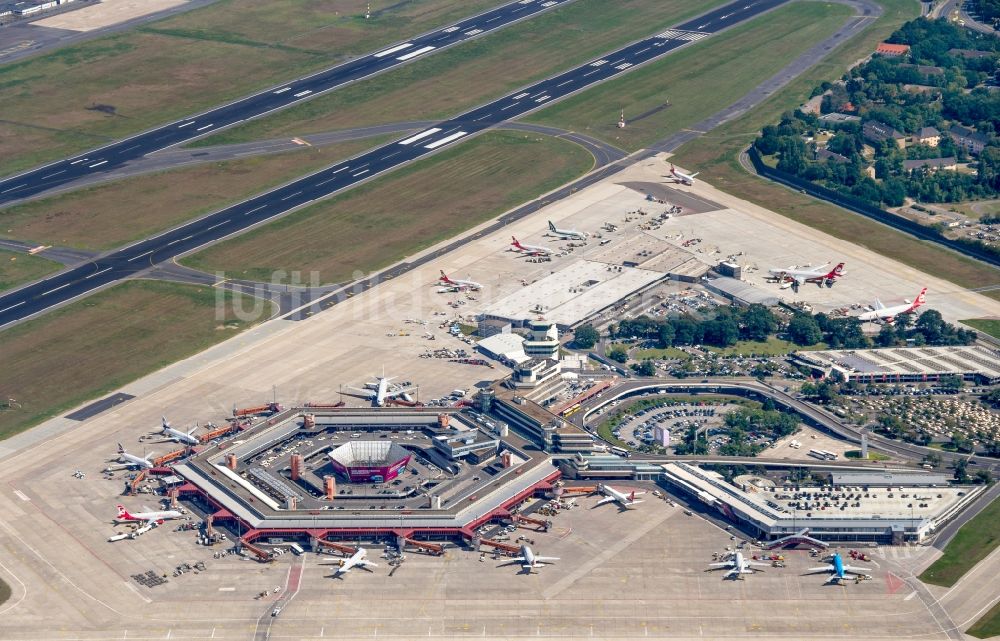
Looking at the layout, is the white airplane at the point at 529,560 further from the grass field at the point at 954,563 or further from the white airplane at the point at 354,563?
the grass field at the point at 954,563

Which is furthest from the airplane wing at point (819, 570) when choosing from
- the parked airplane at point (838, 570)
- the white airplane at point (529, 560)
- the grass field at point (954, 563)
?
the white airplane at point (529, 560)

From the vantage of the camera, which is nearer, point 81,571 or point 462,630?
point 462,630

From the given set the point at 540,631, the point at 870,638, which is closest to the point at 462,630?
the point at 540,631

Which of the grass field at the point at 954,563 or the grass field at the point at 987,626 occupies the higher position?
the grass field at the point at 954,563

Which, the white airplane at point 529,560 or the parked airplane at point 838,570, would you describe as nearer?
the parked airplane at point 838,570

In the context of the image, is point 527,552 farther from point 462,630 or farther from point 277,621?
point 277,621
